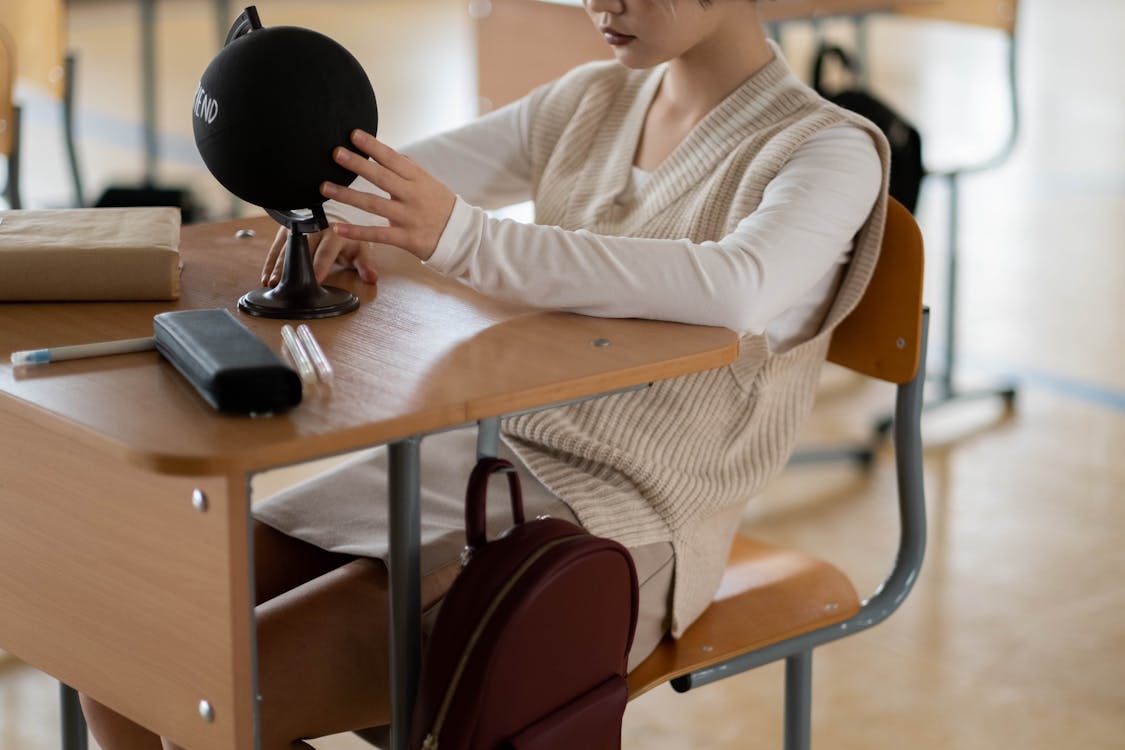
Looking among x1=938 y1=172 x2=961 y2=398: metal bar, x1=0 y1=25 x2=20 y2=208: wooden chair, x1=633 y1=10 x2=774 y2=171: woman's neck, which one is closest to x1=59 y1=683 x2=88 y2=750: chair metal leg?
x1=633 y1=10 x2=774 y2=171: woman's neck

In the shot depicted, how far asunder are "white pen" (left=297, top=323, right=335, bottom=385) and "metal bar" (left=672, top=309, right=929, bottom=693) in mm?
494

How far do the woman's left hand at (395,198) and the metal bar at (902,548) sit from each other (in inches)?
19.4

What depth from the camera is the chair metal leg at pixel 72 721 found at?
1.58 m

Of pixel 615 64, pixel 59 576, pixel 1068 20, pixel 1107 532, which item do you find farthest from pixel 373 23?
pixel 59 576

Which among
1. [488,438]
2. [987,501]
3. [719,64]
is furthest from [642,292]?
[987,501]

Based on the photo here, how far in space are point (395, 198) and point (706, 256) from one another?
0.27 m

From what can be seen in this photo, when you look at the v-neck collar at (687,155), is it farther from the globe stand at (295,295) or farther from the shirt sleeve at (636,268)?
the globe stand at (295,295)

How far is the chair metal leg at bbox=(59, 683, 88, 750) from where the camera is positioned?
158cm

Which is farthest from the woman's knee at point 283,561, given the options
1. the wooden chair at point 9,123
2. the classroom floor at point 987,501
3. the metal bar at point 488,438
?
the wooden chair at point 9,123

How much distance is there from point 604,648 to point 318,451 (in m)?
0.35

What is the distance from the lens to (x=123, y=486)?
1.11 meters

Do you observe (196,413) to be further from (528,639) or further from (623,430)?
(623,430)

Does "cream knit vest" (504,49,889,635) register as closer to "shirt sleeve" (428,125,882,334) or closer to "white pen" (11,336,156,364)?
"shirt sleeve" (428,125,882,334)

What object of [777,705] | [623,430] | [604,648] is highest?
[623,430]
